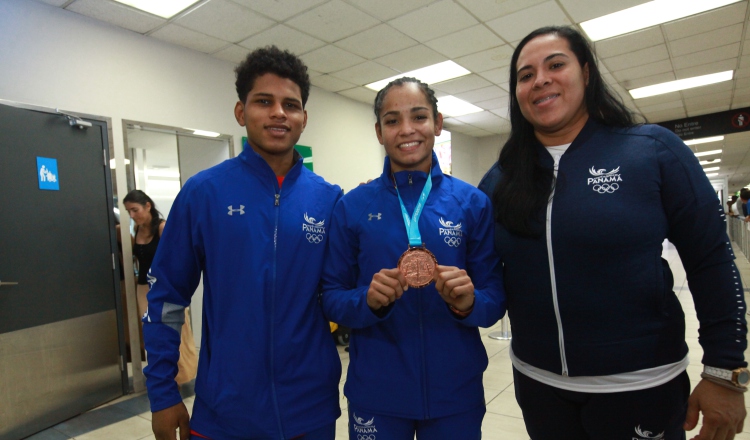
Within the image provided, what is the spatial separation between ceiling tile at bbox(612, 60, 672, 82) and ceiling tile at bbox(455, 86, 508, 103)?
5.84 ft

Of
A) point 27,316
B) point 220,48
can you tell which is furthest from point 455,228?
point 220,48

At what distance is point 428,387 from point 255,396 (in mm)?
533

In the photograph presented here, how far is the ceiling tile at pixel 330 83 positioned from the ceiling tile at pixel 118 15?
240cm

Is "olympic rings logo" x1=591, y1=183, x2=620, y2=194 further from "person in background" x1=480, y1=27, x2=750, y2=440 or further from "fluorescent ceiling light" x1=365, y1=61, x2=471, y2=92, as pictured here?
"fluorescent ceiling light" x1=365, y1=61, x2=471, y2=92

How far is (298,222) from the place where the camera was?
55.6 inches

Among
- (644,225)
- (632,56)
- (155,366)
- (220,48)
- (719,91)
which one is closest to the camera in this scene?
(644,225)

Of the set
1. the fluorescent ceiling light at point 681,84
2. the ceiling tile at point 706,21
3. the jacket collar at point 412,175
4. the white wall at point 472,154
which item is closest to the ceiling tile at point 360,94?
the white wall at point 472,154

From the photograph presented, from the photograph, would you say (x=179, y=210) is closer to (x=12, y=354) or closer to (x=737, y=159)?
(x=12, y=354)

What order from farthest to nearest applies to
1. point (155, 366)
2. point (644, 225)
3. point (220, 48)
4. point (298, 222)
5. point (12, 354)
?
point (220, 48) < point (12, 354) < point (298, 222) < point (155, 366) < point (644, 225)

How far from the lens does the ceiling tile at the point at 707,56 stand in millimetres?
5992

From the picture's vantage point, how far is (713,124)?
9.61 m

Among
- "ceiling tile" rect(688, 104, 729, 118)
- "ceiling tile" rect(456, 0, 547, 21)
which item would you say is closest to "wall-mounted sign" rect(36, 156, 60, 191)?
"ceiling tile" rect(456, 0, 547, 21)

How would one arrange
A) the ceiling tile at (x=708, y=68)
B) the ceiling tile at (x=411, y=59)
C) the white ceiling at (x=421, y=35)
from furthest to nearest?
1. the ceiling tile at (x=708, y=68)
2. the ceiling tile at (x=411, y=59)
3. the white ceiling at (x=421, y=35)

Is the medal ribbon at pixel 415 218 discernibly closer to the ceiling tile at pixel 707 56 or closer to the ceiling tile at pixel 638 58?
the ceiling tile at pixel 638 58
